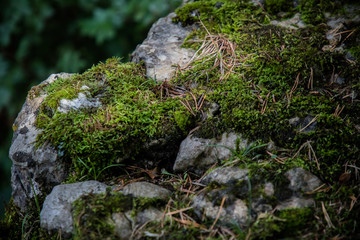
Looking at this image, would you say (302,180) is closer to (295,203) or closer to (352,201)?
(295,203)

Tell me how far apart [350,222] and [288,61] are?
1.55 meters

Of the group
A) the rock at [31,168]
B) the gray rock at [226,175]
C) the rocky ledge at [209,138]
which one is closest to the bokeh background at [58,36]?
the rocky ledge at [209,138]

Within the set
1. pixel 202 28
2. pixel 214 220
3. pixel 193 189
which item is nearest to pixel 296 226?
pixel 214 220

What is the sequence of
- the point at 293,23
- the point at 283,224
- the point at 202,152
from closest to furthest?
1. the point at 283,224
2. the point at 202,152
3. the point at 293,23

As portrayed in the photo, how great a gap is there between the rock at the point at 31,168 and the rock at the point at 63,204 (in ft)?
1.09

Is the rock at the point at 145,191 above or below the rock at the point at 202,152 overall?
above

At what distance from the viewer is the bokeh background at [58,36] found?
4734mm

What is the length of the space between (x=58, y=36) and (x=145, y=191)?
5.23 m

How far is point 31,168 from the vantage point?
2.28 meters

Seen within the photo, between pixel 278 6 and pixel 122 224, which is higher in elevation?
pixel 278 6

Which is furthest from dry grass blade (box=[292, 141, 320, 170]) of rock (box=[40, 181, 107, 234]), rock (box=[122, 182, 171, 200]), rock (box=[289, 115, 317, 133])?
rock (box=[40, 181, 107, 234])

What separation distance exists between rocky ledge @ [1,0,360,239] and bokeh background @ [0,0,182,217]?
2.07m

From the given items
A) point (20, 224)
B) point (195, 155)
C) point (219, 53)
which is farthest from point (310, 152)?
point (20, 224)

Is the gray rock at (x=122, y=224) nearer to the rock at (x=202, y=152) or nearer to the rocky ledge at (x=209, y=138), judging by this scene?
the rocky ledge at (x=209, y=138)
